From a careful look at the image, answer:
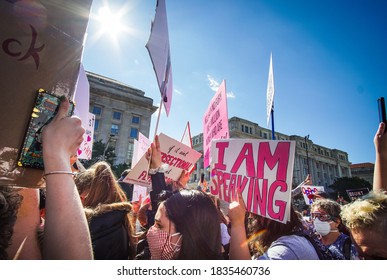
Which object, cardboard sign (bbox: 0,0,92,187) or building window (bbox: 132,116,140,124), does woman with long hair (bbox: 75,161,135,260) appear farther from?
building window (bbox: 132,116,140,124)

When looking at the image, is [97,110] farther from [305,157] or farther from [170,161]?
[305,157]

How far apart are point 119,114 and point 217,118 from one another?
38.7 meters

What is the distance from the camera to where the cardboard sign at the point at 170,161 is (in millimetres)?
3053

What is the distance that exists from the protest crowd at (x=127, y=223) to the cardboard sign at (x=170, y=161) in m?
0.52

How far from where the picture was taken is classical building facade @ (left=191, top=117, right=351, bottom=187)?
54.5 meters

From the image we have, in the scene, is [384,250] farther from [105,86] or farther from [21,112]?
[105,86]

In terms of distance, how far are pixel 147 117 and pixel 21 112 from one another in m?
41.8

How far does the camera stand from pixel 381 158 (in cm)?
179

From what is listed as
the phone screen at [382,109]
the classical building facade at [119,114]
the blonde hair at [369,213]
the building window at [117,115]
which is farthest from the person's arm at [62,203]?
the building window at [117,115]

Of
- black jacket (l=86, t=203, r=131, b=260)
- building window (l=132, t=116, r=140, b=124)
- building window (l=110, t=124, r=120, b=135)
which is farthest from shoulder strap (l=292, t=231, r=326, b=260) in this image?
building window (l=132, t=116, r=140, b=124)

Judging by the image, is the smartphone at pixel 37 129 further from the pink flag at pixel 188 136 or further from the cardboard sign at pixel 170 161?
the pink flag at pixel 188 136

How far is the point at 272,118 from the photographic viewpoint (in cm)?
385

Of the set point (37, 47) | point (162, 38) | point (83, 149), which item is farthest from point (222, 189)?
point (83, 149)

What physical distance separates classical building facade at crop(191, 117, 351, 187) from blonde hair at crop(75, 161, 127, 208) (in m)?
49.8
